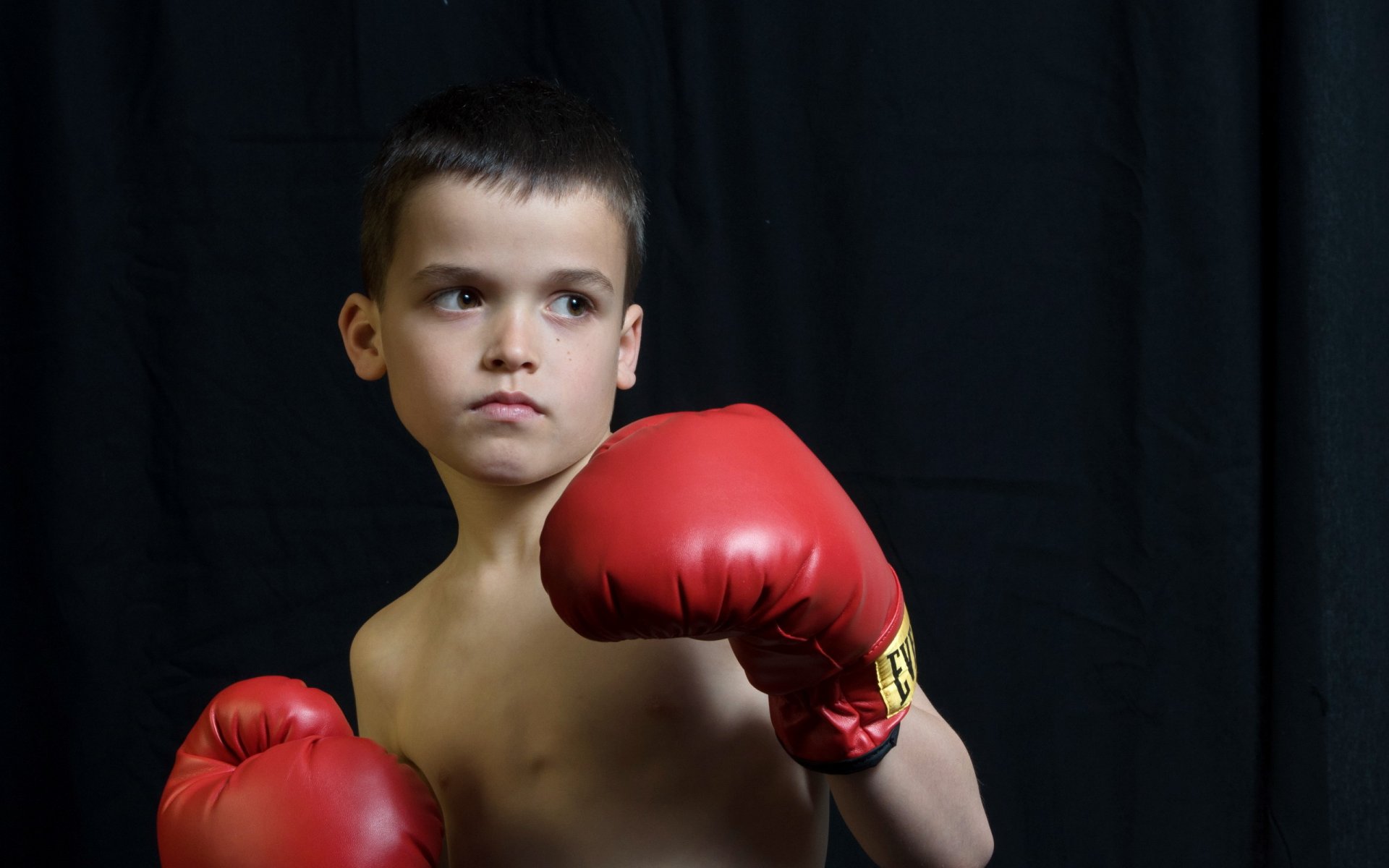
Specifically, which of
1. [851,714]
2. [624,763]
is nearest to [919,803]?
[851,714]

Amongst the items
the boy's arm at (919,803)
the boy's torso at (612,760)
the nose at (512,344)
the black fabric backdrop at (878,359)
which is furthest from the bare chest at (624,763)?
the black fabric backdrop at (878,359)

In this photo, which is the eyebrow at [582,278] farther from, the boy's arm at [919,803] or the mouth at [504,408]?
the boy's arm at [919,803]

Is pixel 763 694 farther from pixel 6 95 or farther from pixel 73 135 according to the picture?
pixel 6 95

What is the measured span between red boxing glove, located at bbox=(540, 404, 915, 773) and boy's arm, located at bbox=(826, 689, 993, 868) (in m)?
0.03

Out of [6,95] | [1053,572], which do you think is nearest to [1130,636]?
[1053,572]

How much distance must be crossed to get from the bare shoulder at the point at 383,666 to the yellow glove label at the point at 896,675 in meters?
0.50

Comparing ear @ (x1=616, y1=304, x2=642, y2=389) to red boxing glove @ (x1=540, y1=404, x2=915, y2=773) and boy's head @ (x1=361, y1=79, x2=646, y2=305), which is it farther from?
red boxing glove @ (x1=540, y1=404, x2=915, y2=773)

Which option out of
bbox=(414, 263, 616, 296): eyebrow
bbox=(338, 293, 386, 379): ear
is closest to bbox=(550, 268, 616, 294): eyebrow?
bbox=(414, 263, 616, 296): eyebrow

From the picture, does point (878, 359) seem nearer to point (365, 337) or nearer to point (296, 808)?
point (365, 337)

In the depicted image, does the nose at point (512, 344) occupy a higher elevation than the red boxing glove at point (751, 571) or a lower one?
higher

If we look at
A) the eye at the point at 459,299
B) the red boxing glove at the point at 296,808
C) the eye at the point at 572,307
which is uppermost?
the eye at the point at 459,299

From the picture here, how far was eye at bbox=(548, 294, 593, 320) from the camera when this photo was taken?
1.04m

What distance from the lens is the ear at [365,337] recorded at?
1.16 meters

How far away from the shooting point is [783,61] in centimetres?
170
